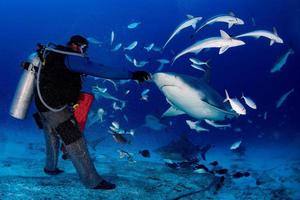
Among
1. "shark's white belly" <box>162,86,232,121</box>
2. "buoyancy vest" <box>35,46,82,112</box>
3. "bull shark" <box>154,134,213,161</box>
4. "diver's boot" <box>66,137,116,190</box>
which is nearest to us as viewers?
"buoyancy vest" <box>35,46,82,112</box>

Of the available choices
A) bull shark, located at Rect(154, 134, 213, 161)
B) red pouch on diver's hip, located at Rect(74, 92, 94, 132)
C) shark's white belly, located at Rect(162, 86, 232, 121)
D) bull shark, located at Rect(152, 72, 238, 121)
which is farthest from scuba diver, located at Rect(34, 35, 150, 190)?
bull shark, located at Rect(154, 134, 213, 161)

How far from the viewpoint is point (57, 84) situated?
526cm

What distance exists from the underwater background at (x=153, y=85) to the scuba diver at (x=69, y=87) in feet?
2.41

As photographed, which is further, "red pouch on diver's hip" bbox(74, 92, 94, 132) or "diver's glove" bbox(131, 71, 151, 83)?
"red pouch on diver's hip" bbox(74, 92, 94, 132)

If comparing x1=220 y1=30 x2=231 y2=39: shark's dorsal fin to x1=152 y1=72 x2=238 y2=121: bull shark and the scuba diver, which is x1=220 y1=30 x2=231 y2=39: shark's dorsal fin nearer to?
x1=152 y1=72 x2=238 y2=121: bull shark

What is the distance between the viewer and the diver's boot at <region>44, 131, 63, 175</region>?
21.5ft

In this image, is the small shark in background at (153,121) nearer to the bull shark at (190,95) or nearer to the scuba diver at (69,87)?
the bull shark at (190,95)

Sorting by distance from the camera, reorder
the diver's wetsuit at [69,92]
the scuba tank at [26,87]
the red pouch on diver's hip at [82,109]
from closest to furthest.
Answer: the diver's wetsuit at [69,92] < the scuba tank at [26,87] < the red pouch on diver's hip at [82,109]

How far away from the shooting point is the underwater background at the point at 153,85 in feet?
23.4

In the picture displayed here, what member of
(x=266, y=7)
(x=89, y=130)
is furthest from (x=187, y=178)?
(x=266, y=7)


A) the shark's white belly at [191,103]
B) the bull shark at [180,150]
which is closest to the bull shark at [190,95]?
the shark's white belly at [191,103]

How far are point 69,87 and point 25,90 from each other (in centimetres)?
101

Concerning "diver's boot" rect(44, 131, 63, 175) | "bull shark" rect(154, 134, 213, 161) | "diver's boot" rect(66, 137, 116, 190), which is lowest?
"diver's boot" rect(66, 137, 116, 190)

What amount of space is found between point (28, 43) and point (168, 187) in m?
133
